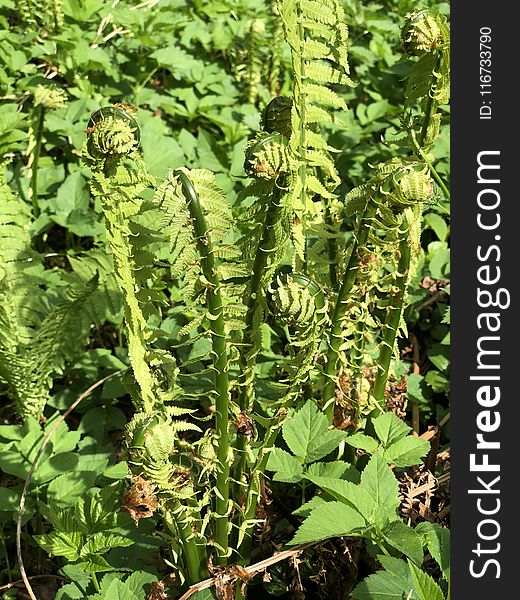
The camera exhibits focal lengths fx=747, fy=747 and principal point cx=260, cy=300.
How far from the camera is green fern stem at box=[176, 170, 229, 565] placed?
1.10 m

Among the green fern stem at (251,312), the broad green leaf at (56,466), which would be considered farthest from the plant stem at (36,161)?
the green fern stem at (251,312)

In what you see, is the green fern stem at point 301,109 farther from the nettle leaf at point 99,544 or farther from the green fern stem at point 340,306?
the nettle leaf at point 99,544

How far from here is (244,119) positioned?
2893mm

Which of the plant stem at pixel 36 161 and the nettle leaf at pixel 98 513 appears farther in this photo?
the plant stem at pixel 36 161

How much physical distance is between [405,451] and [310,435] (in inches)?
7.6

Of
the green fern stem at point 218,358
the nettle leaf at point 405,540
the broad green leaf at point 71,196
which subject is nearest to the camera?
the green fern stem at point 218,358

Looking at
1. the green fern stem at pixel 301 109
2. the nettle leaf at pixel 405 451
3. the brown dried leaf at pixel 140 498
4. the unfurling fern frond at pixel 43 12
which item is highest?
the unfurling fern frond at pixel 43 12

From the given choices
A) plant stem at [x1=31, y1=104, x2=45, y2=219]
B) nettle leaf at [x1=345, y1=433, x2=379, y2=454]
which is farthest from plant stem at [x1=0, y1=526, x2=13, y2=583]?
plant stem at [x1=31, y1=104, x2=45, y2=219]

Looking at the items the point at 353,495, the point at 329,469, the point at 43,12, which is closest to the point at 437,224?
the point at 329,469

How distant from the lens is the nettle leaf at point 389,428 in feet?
4.96

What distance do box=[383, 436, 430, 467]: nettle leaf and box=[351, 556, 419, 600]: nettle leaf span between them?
26cm

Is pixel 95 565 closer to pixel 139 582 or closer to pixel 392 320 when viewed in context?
pixel 139 582

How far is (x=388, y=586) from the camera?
1224 mm

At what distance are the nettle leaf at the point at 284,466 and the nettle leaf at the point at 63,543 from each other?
1.24 ft
